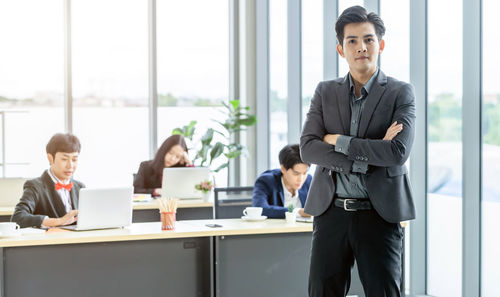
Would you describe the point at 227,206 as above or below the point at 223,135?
below

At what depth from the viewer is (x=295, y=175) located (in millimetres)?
4633

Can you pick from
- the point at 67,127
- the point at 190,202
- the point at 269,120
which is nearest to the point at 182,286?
the point at 190,202

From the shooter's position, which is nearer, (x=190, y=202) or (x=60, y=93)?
(x=190, y=202)

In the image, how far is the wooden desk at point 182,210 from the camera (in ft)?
18.1

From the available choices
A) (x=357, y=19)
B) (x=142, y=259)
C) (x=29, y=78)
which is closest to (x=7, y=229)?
(x=142, y=259)

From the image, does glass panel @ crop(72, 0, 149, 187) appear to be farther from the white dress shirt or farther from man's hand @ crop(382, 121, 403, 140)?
man's hand @ crop(382, 121, 403, 140)

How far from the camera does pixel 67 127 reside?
8.23m

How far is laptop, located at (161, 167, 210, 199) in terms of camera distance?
5.71m

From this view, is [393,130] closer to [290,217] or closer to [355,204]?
[355,204]

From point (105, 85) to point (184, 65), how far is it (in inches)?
42.6

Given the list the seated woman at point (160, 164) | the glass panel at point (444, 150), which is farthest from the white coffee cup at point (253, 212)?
the seated woman at point (160, 164)

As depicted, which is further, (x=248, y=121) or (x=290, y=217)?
(x=248, y=121)

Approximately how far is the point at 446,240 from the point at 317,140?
219 centimetres

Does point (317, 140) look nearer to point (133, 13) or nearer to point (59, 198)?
point (59, 198)
